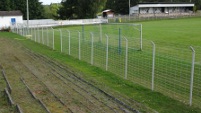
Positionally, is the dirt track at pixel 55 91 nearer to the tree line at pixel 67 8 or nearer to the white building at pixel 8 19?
the white building at pixel 8 19

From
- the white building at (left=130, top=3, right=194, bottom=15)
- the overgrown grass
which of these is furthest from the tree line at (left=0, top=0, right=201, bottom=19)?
the overgrown grass

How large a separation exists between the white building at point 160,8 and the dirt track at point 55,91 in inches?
2546

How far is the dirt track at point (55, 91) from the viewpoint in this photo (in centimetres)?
778

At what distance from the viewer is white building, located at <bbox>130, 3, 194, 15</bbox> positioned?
76.6 meters

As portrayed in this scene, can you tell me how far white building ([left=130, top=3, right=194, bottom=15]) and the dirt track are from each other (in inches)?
2546

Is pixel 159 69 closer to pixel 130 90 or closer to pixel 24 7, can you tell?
pixel 130 90

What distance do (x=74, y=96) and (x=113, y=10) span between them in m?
79.5

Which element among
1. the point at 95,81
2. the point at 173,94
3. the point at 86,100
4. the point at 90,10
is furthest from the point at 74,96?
the point at 90,10

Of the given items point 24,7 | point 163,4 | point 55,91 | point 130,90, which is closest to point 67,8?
point 24,7

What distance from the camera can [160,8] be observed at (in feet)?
262

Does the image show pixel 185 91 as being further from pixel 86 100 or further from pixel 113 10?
pixel 113 10

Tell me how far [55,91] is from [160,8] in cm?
7367

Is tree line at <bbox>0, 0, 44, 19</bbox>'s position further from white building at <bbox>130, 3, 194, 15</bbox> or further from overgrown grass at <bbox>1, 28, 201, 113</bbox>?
overgrown grass at <bbox>1, 28, 201, 113</bbox>

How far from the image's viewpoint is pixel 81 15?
69938 mm
